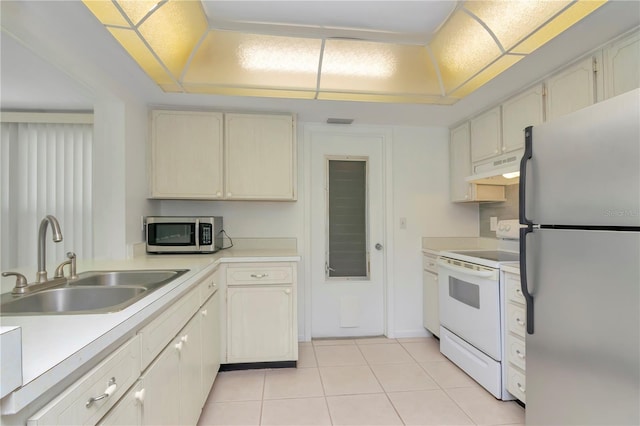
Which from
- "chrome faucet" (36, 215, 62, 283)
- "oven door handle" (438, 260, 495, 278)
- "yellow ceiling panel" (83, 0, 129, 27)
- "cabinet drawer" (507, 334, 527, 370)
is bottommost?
"cabinet drawer" (507, 334, 527, 370)

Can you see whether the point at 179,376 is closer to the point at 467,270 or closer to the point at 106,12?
the point at 106,12

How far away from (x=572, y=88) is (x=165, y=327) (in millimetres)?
2525

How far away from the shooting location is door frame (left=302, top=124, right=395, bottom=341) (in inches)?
121

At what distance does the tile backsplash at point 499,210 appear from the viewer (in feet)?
9.02

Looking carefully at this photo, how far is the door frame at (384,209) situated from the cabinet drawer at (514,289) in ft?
4.25

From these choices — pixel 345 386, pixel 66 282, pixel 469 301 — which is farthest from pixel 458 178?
pixel 66 282

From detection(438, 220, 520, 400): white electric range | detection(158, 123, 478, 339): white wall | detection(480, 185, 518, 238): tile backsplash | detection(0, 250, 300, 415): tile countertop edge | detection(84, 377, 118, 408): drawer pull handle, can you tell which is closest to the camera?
detection(0, 250, 300, 415): tile countertop edge

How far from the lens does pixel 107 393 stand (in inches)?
31.7

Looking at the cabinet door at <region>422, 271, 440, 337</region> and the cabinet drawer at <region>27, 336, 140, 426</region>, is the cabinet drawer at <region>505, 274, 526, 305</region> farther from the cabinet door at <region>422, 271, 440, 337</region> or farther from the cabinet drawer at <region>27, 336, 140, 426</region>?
the cabinet drawer at <region>27, 336, 140, 426</region>

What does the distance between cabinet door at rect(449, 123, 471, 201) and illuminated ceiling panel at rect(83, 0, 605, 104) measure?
62 centimetres

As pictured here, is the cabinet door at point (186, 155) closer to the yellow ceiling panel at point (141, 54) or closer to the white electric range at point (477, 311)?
the yellow ceiling panel at point (141, 54)

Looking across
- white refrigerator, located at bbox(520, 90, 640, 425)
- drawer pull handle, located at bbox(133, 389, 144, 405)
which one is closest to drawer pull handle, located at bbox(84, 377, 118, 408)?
drawer pull handle, located at bbox(133, 389, 144, 405)

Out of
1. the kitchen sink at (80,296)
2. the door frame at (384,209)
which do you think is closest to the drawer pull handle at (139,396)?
the kitchen sink at (80,296)

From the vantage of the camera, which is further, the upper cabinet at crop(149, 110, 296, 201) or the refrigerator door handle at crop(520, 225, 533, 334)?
the upper cabinet at crop(149, 110, 296, 201)
